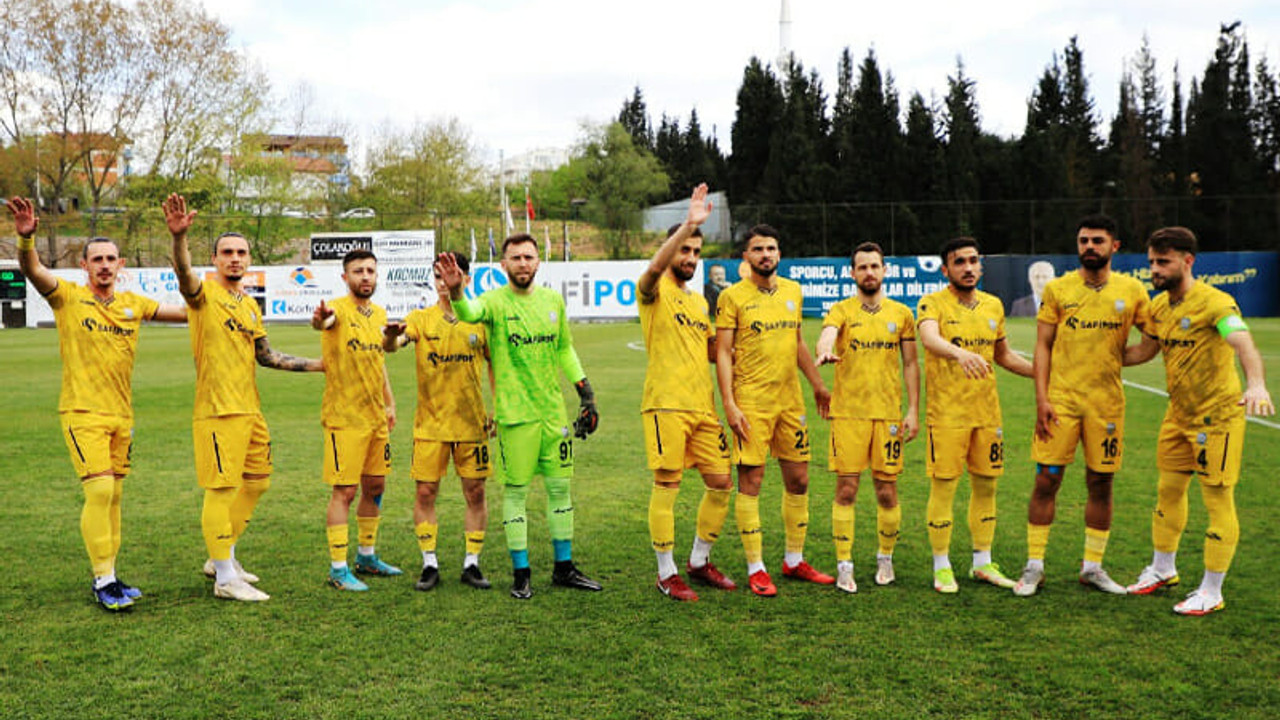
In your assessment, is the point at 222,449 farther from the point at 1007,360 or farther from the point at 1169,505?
the point at 1169,505

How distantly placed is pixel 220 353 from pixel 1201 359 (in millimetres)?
5784

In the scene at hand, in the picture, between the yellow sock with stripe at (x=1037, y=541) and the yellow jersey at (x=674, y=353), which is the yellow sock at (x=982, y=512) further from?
the yellow jersey at (x=674, y=353)

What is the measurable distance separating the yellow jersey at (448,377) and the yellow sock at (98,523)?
1.82 meters

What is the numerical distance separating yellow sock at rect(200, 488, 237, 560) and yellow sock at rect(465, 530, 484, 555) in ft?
4.67

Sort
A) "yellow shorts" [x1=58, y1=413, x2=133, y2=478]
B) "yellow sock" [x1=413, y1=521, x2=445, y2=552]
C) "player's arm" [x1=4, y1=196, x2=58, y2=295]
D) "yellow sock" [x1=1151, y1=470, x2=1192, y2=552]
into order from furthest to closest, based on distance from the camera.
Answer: "yellow sock" [x1=413, y1=521, x2=445, y2=552]
"yellow sock" [x1=1151, y1=470, x2=1192, y2=552]
"yellow shorts" [x1=58, y1=413, x2=133, y2=478]
"player's arm" [x1=4, y1=196, x2=58, y2=295]

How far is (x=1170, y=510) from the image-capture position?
577 centimetres

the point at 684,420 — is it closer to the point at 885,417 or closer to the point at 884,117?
the point at 885,417

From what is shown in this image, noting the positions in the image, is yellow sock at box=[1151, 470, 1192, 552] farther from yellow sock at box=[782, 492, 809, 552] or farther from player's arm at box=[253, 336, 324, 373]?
player's arm at box=[253, 336, 324, 373]

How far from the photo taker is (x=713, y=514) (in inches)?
237

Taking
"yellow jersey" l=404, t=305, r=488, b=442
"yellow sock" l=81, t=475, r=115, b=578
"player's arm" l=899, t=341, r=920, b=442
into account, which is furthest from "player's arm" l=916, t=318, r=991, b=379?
"yellow sock" l=81, t=475, r=115, b=578

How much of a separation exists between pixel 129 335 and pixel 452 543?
102 inches

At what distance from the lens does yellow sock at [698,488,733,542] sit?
19.6 feet

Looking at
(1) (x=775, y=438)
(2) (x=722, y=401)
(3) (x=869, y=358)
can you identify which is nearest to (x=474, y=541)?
(2) (x=722, y=401)

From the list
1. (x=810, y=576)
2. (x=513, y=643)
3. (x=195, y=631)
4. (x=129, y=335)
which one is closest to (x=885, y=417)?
(x=810, y=576)
